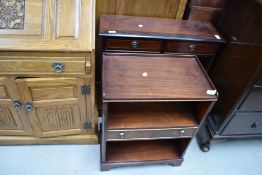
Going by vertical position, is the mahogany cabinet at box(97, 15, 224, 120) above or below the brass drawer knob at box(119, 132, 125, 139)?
above

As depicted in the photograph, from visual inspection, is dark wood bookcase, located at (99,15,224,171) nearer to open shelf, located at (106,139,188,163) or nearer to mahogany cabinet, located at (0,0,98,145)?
open shelf, located at (106,139,188,163)

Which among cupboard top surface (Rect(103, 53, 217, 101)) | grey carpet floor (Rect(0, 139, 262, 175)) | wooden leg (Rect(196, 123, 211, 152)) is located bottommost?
grey carpet floor (Rect(0, 139, 262, 175))

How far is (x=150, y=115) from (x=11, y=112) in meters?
0.80

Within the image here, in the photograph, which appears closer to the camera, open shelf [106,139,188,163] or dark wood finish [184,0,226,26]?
open shelf [106,139,188,163]

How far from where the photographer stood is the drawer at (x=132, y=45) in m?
1.36

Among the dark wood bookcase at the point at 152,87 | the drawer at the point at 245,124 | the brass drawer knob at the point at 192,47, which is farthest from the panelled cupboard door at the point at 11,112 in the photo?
the drawer at the point at 245,124

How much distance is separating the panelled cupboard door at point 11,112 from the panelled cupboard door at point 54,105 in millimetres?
36

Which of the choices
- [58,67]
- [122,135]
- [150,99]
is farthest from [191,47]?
[58,67]

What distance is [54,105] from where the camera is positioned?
4.09 feet

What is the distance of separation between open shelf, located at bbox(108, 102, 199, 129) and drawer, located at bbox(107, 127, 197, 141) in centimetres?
3

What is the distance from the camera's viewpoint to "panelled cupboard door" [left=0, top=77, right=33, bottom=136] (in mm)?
1121

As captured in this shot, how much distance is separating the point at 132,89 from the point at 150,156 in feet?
1.90

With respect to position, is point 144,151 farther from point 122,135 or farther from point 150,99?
point 150,99

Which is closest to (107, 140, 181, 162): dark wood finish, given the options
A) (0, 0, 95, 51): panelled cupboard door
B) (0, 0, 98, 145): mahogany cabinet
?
(0, 0, 98, 145): mahogany cabinet
